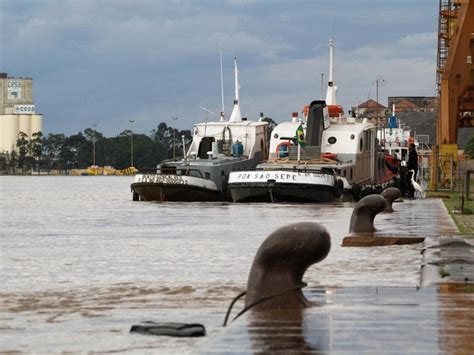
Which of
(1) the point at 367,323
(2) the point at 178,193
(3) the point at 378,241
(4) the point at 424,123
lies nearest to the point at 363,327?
(1) the point at 367,323

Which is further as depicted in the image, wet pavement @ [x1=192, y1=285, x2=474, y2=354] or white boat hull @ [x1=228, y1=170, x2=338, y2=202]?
white boat hull @ [x1=228, y1=170, x2=338, y2=202]

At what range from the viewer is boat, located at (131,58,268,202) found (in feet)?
160

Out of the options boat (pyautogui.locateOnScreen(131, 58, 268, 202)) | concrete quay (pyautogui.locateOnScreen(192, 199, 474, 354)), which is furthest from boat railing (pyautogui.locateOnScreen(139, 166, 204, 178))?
concrete quay (pyautogui.locateOnScreen(192, 199, 474, 354))

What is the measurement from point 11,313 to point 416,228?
492 inches

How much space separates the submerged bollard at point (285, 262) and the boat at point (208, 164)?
37451 mm

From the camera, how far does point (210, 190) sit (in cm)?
4906

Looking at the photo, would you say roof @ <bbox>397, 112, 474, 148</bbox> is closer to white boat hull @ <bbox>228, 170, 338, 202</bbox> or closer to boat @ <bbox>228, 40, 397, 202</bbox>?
boat @ <bbox>228, 40, 397, 202</bbox>

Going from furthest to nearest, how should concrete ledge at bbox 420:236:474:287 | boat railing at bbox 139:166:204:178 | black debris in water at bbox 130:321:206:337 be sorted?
boat railing at bbox 139:166:204:178
concrete ledge at bbox 420:236:474:287
black debris in water at bbox 130:321:206:337

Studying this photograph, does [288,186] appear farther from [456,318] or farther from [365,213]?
[456,318]

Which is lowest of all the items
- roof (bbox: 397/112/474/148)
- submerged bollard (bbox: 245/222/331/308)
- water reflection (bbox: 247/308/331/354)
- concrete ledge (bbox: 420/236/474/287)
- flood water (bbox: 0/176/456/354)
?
flood water (bbox: 0/176/456/354)

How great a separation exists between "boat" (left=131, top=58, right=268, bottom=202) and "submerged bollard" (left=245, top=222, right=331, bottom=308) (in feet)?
123

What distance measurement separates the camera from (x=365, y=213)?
69.2ft

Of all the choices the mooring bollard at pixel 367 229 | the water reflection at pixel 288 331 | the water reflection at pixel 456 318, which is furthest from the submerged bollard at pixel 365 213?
the water reflection at pixel 288 331

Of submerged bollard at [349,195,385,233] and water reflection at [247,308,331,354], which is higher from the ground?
submerged bollard at [349,195,385,233]
